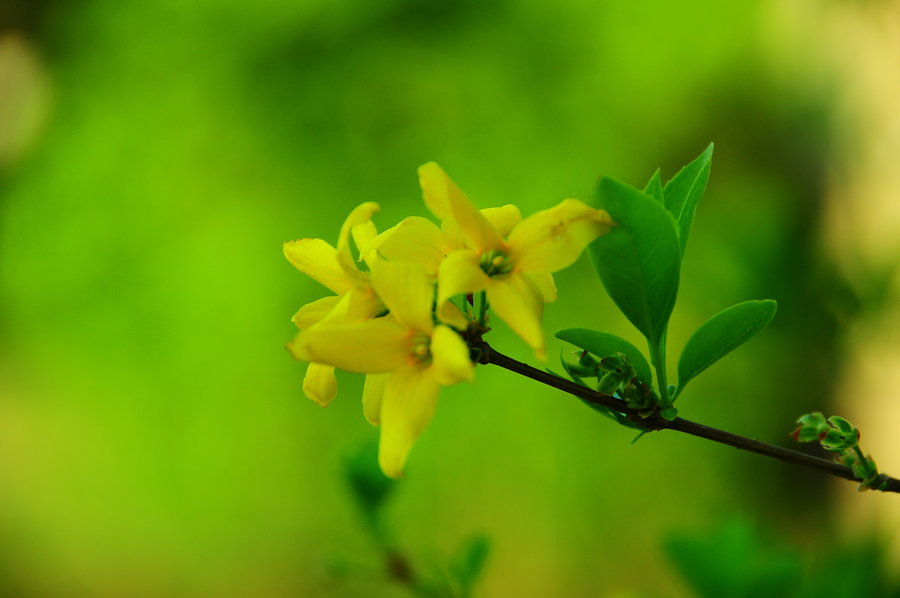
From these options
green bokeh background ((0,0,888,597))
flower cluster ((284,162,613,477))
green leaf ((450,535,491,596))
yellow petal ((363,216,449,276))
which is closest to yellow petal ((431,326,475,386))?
flower cluster ((284,162,613,477))

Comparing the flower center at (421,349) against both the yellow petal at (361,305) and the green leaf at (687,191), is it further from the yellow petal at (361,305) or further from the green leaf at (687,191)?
the green leaf at (687,191)

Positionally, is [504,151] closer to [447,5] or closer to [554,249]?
[447,5]

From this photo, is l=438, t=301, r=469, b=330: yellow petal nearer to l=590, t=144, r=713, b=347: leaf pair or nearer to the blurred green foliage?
l=590, t=144, r=713, b=347: leaf pair

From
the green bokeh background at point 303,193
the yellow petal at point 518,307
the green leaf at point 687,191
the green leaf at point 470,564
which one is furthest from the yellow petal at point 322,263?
the green bokeh background at point 303,193

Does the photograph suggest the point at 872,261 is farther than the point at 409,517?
No

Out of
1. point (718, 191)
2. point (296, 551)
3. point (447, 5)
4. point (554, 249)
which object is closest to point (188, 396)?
point (296, 551)

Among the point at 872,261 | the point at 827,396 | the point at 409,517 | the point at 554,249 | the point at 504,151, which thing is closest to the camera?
the point at 554,249
